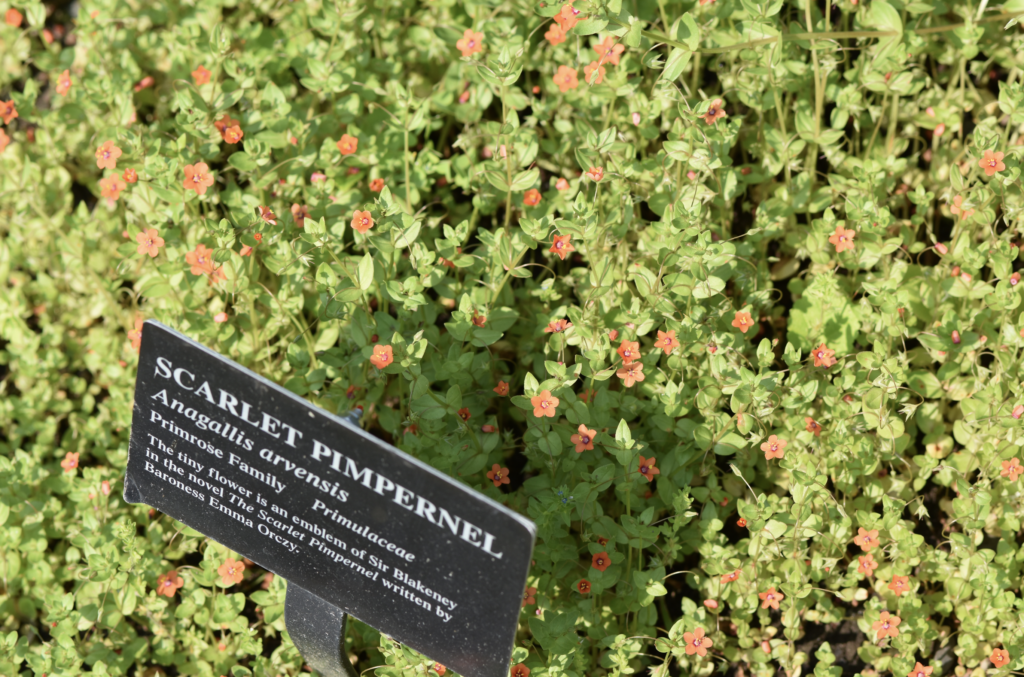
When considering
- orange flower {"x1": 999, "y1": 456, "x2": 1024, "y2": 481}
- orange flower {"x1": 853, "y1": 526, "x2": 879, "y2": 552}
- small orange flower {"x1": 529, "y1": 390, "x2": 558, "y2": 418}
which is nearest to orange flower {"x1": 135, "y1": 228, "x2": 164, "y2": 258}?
small orange flower {"x1": 529, "y1": 390, "x2": 558, "y2": 418}

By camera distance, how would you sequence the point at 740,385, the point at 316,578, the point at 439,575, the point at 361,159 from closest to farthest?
the point at 439,575 → the point at 316,578 → the point at 740,385 → the point at 361,159

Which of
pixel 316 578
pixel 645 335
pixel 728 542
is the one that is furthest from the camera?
pixel 645 335

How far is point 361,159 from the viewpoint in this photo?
3078mm

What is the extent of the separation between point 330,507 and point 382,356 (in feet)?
1.45

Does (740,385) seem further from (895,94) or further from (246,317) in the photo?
(246,317)

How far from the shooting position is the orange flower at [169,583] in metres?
2.65

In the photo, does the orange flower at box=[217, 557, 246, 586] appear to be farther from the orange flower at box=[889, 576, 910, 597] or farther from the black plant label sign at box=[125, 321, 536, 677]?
the orange flower at box=[889, 576, 910, 597]

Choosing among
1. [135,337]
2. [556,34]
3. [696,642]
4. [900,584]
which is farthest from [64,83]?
[900,584]

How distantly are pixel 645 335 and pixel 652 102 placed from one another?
74cm

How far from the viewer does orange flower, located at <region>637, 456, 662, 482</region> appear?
2.46 meters

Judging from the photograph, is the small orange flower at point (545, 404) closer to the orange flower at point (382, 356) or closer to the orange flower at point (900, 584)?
the orange flower at point (382, 356)

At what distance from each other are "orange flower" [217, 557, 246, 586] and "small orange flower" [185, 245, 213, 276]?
86cm

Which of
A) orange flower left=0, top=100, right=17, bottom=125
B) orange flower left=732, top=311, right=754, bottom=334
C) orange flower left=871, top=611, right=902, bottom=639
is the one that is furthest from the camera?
orange flower left=0, top=100, right=17, bottom=125

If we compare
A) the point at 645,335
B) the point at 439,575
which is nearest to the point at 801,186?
the point at 645,335
